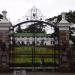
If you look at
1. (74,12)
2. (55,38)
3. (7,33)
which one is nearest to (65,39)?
(55,38)

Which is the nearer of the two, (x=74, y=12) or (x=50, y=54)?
(x=50, y=54)

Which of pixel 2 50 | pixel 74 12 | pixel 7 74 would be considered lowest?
pixel 7 74

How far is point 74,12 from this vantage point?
46.8 metres

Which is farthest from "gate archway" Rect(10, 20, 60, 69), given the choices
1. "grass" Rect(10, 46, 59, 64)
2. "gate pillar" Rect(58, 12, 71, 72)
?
"gate pillar" Rect(58, 12, 71, 72)

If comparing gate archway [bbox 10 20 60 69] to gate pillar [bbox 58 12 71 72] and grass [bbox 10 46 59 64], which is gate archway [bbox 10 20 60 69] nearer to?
grass [bbox 10 46 59 64]

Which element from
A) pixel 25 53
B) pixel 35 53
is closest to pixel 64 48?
pixel 35 53

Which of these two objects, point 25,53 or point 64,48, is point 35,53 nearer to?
point 25,53

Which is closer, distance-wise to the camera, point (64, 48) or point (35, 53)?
point (64, 48)

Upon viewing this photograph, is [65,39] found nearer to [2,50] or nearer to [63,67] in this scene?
[63,67]

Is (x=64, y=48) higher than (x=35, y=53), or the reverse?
(x=64, y=48)

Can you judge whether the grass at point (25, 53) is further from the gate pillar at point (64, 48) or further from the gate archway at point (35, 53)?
the gate pillar at point (64, 48)

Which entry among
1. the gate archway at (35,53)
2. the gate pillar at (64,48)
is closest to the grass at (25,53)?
the gate archway at (35,53)

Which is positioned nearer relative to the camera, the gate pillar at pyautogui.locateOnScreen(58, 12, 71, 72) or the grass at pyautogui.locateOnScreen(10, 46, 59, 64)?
the gate pillar at pyautogui.locateOnScreen(58, 12, 71, 72)

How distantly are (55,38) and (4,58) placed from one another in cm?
399
